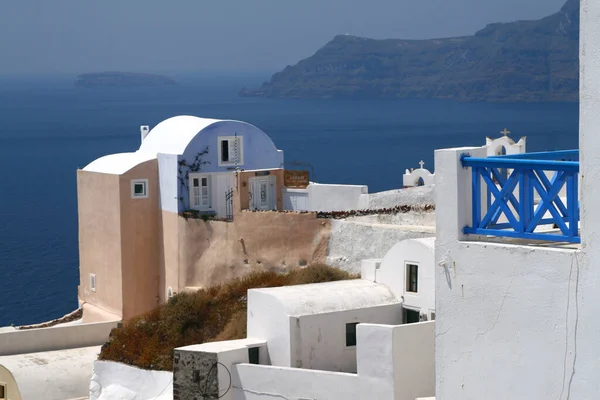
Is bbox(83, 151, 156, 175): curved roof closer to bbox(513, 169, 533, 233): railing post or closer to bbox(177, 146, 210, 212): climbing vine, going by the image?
bbox(177, 146, 210, 212): climbing vine

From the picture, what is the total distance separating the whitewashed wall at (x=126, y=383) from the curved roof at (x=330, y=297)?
3580 mm

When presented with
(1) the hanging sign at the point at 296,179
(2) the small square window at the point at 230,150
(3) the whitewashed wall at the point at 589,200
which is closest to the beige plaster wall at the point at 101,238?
(2) the small square window at the point at 230,150

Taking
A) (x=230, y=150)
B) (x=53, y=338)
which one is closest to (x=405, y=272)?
(x=230, y=150)

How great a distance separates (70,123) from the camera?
188375 mm

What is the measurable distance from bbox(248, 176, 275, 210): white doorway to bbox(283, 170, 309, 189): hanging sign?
2.47 feet

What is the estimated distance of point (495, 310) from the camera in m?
8.55

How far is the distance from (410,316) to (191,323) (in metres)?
6.06

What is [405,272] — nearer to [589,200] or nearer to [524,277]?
[524,277]

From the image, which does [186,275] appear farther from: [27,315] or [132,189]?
[27,315]

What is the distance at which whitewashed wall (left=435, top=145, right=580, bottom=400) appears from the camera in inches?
320

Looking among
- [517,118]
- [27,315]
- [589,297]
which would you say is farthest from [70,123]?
[589,297]

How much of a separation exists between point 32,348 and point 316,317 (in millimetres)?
11042

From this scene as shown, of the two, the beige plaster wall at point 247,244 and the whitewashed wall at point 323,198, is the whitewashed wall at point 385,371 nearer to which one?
the beige plaster wall at point 247,244

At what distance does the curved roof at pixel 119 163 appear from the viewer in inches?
1195
